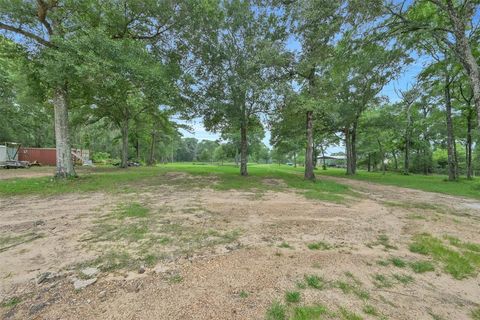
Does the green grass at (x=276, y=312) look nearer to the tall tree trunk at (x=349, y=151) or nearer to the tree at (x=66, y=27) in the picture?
the tree at (x=66, y=27)

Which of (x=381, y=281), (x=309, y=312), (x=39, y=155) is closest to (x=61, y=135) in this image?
(x=309, y=312)

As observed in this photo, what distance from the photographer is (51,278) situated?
9.31ft

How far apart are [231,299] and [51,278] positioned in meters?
2.27

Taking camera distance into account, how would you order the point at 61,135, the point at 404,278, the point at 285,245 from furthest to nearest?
the point at 61,135 < the point at 285,245 < the point at 404,278

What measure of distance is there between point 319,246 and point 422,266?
1463mm

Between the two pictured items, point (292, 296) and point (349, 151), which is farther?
point (349, 151)

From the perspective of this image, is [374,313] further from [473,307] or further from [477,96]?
[477,96]

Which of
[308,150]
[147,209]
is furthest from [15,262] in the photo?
[308,150]

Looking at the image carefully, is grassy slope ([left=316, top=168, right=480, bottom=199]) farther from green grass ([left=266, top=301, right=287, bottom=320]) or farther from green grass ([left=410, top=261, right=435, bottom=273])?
green grass ([left=266, top=301, right=287, bottom=320])

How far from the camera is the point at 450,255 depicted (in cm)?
384

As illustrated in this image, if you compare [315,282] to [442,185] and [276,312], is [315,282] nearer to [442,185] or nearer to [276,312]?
[276,312]

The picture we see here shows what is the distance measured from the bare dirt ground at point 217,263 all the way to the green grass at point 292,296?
74 mm

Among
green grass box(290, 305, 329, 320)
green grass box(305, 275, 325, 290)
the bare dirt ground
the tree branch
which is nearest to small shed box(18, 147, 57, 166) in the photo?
the tree branch

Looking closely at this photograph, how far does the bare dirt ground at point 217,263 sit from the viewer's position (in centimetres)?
241
